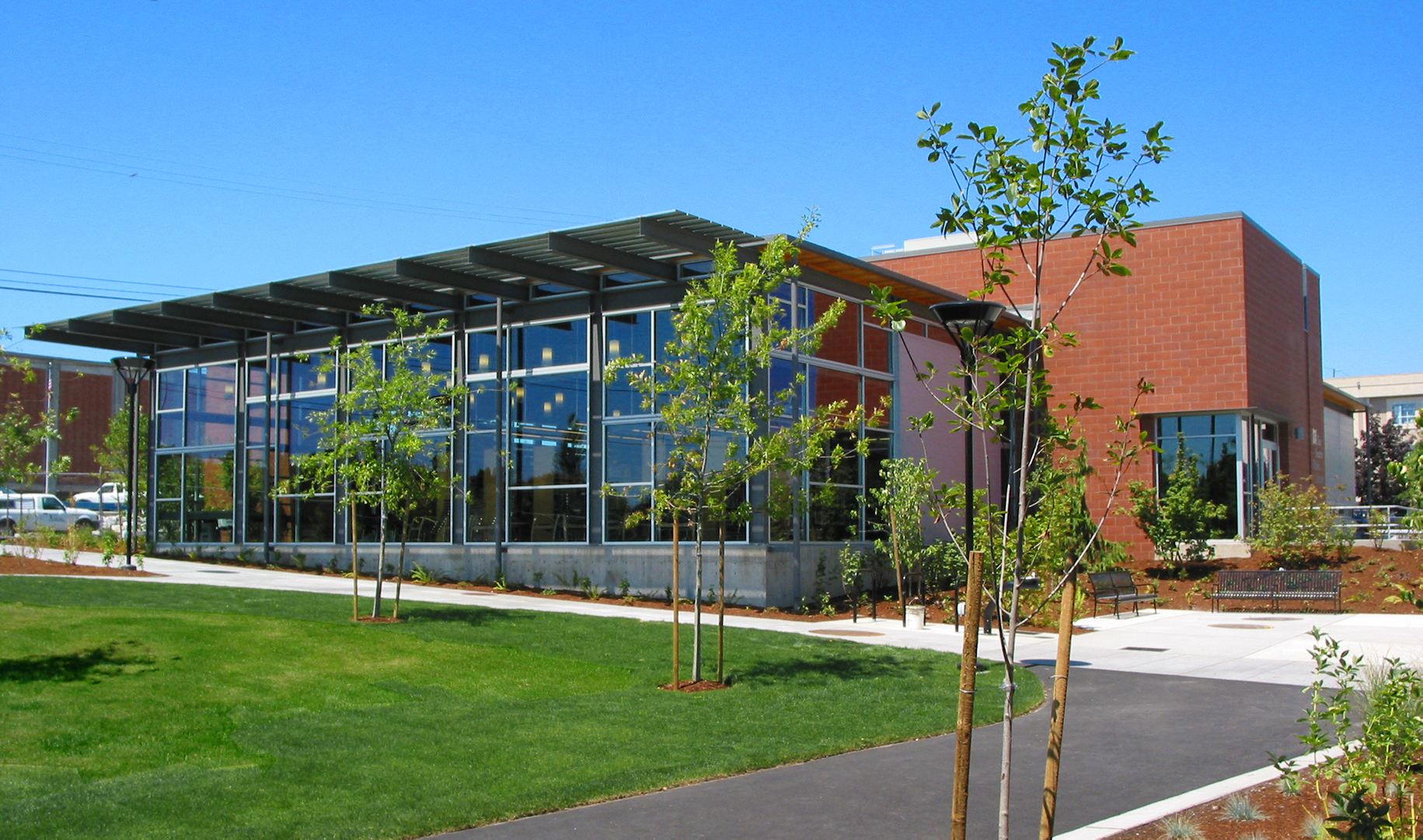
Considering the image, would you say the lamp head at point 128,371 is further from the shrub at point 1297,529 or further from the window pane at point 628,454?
the shrub at point 1297,529

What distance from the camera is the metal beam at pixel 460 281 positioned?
22.5m

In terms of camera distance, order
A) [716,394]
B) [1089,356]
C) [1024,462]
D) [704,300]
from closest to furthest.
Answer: [1024,462] < [716,394] < [704,300] < [1089,356]

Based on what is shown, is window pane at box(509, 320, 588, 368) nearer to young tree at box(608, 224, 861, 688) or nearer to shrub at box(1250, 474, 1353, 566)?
young tree at box(608, 224, 861, 688)

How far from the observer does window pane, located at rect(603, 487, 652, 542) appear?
22.2m

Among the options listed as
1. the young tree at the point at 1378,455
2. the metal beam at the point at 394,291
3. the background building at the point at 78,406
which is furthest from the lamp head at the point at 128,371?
the young tree at the point at 1378,455

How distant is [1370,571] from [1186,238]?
30.2 feet

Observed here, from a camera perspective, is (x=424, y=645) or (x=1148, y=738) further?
(x=424, y=645)

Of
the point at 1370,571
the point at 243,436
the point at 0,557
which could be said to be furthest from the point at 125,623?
the point at 1370,571

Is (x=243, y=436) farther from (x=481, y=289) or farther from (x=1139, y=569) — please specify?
(x=1139, y=569)

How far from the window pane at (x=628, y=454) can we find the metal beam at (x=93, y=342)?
14077mm

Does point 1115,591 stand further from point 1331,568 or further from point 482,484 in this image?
point 482,484

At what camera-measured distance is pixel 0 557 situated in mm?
23453

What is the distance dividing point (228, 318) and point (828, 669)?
19185 mm

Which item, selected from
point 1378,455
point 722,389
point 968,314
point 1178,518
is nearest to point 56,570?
point 722,389
